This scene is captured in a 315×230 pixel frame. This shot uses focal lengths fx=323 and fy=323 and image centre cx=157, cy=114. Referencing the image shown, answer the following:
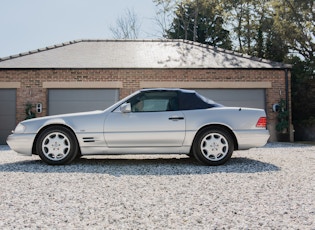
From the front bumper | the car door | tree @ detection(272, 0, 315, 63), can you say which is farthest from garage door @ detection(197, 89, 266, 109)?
the front bumper

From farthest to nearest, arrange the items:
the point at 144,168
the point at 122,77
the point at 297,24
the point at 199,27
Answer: the point at 199,27 < the point at 297,24 < the point at 122,77 < the point at 144,168

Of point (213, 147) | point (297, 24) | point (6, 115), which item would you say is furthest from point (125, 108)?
point (297, 24)

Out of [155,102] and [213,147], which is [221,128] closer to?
[213,147]

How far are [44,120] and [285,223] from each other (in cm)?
462

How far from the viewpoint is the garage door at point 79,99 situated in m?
12.6

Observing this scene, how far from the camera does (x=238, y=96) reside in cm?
1303

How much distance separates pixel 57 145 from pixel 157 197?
2.99 meters

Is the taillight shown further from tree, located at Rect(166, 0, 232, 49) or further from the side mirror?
tree, located at Rect(166, 0, 232, 49)

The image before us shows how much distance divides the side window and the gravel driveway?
1.09 meters

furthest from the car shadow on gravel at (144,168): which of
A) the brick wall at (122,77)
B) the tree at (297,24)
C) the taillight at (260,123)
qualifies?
the tree at (297,24)

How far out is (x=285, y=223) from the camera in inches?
103

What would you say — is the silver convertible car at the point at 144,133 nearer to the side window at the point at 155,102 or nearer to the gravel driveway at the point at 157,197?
the side window at the point at 155,102

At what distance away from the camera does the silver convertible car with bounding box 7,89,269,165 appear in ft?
19.1

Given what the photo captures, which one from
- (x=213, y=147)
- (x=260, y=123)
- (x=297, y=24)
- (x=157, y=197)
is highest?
(x=297, y=24)
